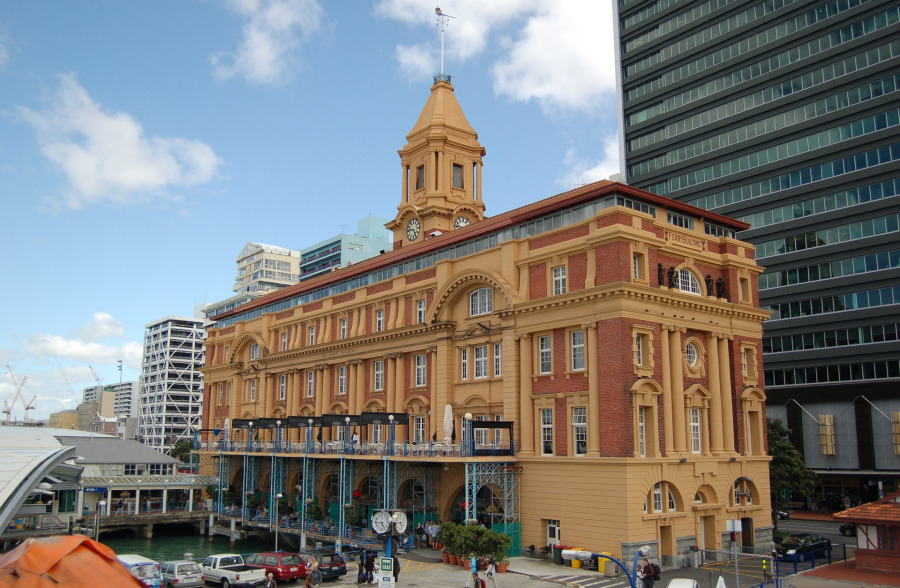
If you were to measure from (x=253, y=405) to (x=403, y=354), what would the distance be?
2639 cm

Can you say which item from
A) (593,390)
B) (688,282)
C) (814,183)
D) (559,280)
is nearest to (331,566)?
(593,390)

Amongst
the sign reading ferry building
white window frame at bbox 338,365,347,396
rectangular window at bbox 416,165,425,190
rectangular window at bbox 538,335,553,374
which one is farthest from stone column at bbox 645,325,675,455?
rectangular window at bbox 416,165,425,190

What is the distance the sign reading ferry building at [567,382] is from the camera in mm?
42188

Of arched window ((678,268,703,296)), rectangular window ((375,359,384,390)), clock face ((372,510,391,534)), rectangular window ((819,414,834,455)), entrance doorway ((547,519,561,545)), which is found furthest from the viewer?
rectangular window ((819,414,834,455))

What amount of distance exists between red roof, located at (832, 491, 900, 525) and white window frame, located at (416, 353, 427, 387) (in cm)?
2823

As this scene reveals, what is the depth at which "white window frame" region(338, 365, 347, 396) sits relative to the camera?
65.6m

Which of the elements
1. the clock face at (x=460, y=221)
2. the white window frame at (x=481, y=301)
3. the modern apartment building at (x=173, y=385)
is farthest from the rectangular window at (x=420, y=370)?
the modern apartment building at (x=173, y=385)

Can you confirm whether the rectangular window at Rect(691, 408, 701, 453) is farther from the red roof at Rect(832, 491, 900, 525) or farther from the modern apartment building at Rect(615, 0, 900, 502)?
the modern apartment building at Rect(615, 0, 900, 502)

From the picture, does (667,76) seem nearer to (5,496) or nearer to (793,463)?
(793,463)

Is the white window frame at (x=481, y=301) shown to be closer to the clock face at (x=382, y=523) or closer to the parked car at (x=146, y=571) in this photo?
the clock face at (x=382, y=523)

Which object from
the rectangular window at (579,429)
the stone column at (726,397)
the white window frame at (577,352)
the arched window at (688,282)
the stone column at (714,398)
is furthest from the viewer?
the stone column at (726,397)

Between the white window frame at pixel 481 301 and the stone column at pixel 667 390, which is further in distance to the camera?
the white window frame at pixel 481 301

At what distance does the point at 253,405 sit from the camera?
257 feet

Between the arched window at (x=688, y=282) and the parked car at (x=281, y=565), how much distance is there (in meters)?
27.0
